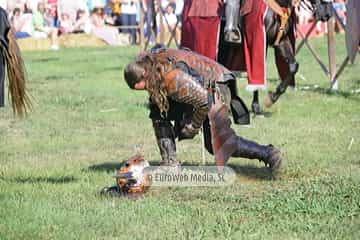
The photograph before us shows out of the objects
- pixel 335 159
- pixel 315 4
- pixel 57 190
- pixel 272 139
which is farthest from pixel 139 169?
pixel 315 4

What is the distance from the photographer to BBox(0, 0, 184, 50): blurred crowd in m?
24.5

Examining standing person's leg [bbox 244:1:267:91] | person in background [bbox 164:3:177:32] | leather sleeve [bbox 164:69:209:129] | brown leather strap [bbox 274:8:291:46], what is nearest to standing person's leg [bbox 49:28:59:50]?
person in background [bbox 164:3:177:32]

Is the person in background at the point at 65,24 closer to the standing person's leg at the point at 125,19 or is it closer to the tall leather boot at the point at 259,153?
the standing person's leg at the point at 125,19

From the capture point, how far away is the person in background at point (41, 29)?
2477 cm

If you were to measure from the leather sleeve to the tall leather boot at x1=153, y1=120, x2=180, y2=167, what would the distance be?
0.36m

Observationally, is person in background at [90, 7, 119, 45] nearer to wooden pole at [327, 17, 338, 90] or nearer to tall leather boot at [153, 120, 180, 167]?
wooden pole at [327, 17, 338, 90]

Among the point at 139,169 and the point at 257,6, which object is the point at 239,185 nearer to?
the point at 139,169

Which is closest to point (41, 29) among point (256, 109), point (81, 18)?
point (81, 18)

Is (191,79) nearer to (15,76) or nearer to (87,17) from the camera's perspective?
(15,76)

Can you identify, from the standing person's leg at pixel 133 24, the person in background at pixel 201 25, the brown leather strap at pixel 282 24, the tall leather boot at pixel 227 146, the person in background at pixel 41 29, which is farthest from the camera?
the standing person's leg at pixel 133 24

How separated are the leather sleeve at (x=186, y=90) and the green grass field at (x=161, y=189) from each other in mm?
633

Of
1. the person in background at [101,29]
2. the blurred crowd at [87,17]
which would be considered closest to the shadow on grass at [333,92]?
the blurred crowd at [87,17]

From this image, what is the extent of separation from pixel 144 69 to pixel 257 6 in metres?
3.99

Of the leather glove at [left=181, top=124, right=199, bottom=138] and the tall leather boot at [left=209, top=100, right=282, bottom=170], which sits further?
the tall leather boot at [left=209, top=100, right=282, bottom=170]
